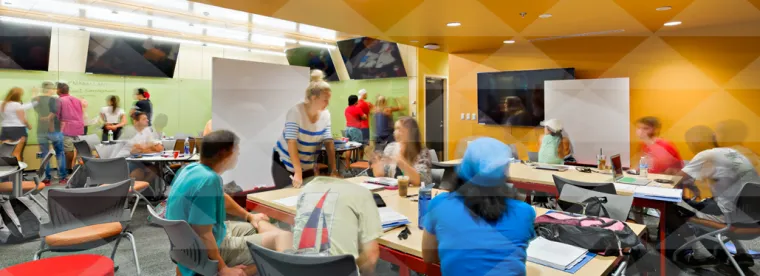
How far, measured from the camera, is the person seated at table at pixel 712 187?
3182mm

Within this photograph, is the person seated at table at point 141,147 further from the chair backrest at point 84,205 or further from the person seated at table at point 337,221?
the person seated at table at point 337,221

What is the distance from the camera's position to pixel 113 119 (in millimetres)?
7734

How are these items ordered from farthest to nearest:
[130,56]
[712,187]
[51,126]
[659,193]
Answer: [130,56], [51,126], [712,187], [659,193]

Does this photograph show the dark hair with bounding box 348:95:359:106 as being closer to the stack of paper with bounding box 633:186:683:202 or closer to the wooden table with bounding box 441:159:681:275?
the wooden table with bounding box 441:159:681:275

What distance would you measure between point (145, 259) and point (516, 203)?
3221 mm

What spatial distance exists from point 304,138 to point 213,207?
3.95ft

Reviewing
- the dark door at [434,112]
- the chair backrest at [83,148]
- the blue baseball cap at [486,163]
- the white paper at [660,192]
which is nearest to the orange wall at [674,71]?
the dark door at [434,112]

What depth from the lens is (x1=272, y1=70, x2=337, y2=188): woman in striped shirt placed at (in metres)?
2.87

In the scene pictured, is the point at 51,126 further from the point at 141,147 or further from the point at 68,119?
the point at 141,147

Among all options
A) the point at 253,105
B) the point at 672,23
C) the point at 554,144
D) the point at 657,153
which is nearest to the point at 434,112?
the point at 554,144

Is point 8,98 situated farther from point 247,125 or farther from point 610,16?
point 610,16

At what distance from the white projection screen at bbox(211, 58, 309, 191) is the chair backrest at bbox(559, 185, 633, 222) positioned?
262 centimetres

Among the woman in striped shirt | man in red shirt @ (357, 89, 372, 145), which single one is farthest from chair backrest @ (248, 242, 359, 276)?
man in red shirt @ (357, 89, 372, 145)

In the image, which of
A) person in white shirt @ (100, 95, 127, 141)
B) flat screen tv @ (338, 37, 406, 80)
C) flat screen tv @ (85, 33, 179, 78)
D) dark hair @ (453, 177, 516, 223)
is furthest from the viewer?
flat screen tv @ (338, 37, 406, 80)
